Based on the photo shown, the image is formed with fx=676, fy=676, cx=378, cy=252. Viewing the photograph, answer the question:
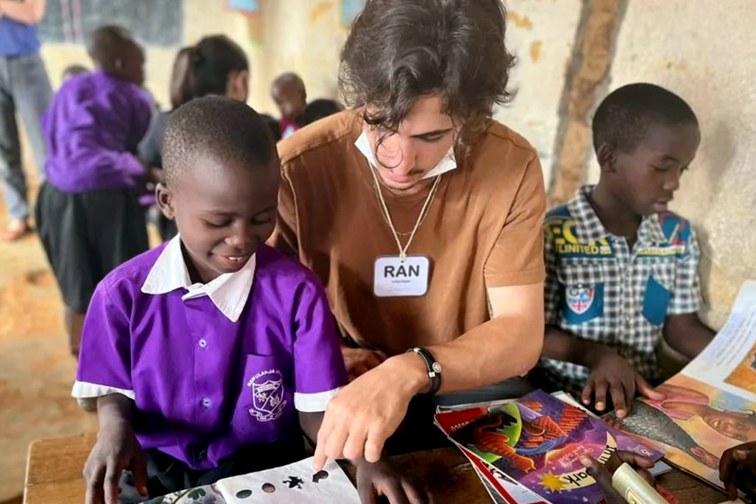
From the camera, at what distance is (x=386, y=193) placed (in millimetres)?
1173

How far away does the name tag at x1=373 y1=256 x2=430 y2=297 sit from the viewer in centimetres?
120

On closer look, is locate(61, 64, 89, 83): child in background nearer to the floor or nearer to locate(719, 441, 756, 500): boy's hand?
the floor

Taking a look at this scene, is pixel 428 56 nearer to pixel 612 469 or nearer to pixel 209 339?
pixel 209 339

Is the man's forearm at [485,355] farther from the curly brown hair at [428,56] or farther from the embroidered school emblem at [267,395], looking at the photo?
the curly brown hair at [428,56]

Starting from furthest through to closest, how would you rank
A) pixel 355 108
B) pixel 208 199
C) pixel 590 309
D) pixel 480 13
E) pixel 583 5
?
1. pixel 583 5
2. pixel 590 309
3. pixel 355 108
4. pixel 480 13
5. pixel 208 199

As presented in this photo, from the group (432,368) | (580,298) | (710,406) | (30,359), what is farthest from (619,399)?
(30,359)

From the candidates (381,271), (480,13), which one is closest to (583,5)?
(480,13)

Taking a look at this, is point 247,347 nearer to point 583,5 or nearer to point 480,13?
point 480,13

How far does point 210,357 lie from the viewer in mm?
968

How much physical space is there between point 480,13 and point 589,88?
86 centimetres

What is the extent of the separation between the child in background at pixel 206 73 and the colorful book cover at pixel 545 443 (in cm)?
99

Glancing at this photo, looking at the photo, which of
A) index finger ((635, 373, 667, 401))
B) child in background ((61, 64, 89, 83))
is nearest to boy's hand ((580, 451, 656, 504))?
index finger ((635, 373, 667, 401))

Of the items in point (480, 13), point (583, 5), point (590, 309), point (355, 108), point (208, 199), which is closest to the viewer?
point (208, 199)

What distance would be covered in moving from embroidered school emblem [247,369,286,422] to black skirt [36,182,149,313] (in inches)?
41.3
